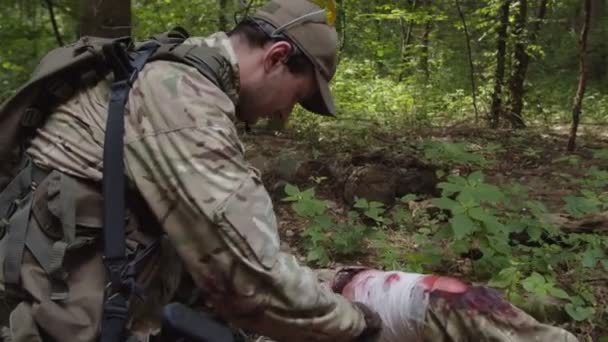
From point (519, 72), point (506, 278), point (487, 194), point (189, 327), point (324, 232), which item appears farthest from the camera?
point (519, 72)

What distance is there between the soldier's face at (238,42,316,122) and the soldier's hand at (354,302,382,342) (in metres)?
0.74

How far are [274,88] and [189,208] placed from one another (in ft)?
1.93

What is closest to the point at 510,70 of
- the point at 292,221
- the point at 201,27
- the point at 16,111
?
the point at 201,27

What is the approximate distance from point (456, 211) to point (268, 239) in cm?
196

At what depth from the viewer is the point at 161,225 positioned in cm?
180

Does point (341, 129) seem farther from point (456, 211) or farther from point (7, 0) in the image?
point (456, 211)

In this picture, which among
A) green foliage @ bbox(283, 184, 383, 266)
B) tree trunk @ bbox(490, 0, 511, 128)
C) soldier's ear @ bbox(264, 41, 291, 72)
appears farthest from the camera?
tree trunk @ bbox(490, 0, 511, 128)

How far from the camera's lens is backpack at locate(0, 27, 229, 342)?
181 cm

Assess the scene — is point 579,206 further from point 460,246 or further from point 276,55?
point 276,55

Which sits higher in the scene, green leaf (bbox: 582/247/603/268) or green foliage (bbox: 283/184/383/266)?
green leaf (bbox: 582/247/603/268)

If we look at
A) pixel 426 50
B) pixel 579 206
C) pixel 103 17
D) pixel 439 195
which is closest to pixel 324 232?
pixel 439 195

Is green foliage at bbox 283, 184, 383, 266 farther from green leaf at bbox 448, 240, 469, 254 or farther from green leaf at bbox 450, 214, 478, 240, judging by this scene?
green leaf at bbox 450, 214, 478, 240

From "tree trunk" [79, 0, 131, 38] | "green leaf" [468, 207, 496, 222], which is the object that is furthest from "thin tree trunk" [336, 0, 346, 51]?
"green leaf" [468, 207, 496, 222]

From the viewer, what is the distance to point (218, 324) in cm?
192
